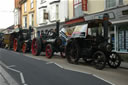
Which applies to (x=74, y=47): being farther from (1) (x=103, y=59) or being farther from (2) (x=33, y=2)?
(2) (x=33, y=2)

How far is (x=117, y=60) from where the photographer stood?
406 inches

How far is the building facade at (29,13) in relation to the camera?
32.6 m

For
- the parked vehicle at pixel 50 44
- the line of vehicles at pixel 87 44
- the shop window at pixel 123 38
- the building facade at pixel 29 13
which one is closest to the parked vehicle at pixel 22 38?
the parked vehicle at pixel 50 44

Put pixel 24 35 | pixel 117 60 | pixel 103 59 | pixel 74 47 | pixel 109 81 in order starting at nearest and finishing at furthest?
pixel 109 81 → pixel 103 59 → pixel 117 60 → pixel 74 47 → pixel 24 35

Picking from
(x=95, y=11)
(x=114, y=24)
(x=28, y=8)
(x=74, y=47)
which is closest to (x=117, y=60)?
(x=74, y=47)

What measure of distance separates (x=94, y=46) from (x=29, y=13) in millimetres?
25469

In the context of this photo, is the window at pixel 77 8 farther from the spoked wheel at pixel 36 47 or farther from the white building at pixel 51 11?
the spoked wheel at pixel 36 47

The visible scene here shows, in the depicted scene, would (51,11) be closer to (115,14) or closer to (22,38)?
(22,38)

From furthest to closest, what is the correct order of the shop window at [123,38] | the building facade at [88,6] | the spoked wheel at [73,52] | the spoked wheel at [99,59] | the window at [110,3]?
the building facade at [88,6], the window at [110,3], the shop window at [123,38], the spoked wheel at [73,52], the spoked wheel at [99,59]

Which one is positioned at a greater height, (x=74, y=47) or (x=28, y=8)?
(x=28, y=8)

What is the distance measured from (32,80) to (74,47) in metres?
4.80

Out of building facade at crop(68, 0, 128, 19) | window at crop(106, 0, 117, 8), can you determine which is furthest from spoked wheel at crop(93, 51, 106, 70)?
window at crop(106, 0, 117, 8)

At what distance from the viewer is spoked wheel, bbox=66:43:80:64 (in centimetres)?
1134

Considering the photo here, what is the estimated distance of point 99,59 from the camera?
9742 mm
